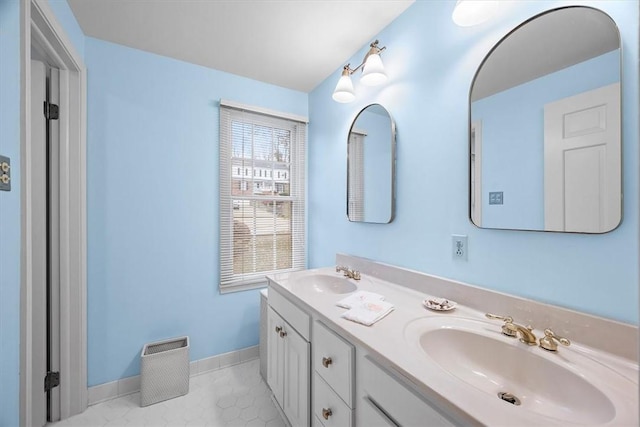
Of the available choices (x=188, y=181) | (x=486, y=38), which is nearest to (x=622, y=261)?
(x=486, y=38)

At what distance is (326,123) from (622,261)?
192cm

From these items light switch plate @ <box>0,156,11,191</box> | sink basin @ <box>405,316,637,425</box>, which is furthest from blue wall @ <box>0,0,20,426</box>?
sink basin @ <box>405,316,637,425</box>

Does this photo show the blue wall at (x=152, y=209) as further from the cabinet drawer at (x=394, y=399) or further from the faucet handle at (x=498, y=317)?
the faucet handle at (x=498, y=317)

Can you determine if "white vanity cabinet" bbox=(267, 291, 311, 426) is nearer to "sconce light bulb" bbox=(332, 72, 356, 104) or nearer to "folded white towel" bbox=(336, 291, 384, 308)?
"folded white towel" bbox=(336, 291, 384, 308)

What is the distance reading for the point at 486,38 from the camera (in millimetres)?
1099

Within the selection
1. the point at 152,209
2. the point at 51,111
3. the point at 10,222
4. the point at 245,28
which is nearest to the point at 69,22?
the point at 51,111

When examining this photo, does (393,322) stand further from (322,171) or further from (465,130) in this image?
(322,171)

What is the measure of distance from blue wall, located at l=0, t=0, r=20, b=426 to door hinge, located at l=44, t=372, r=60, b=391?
899 mm

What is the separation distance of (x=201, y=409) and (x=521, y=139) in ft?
7.55

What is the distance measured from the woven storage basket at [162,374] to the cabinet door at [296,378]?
0.83 metres

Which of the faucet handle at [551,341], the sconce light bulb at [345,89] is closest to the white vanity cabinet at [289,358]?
the faucet handle at [551,341]

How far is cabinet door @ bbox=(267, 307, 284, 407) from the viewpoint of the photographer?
1.48m

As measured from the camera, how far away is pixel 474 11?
982 mm

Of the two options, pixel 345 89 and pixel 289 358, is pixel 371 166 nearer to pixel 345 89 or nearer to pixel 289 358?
pixel 345 89
